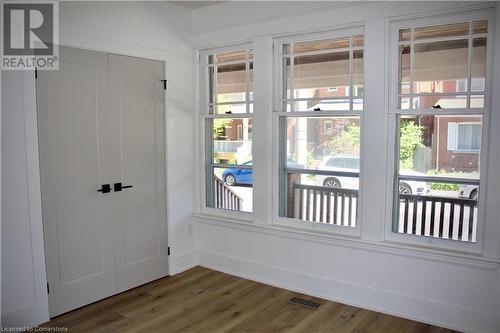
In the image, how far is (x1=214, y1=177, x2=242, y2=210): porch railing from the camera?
14.6 feet

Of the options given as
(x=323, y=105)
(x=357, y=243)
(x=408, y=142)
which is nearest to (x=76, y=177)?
(x=323, y=105)

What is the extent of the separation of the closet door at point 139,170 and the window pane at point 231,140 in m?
0.62

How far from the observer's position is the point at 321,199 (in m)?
3.84

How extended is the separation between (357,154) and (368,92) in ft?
1.79

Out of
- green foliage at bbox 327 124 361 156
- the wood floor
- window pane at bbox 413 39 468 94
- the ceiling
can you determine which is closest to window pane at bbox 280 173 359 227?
green foliage at bbox 327 124 361 156

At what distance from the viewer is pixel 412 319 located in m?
3.30

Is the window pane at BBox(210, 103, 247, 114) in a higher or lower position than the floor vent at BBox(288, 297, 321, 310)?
higher

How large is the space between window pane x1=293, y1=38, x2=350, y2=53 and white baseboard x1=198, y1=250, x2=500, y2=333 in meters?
2.11

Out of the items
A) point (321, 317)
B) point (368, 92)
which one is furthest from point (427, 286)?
point (368, 92)

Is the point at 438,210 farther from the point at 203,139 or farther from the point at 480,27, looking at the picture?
the point at 203,139

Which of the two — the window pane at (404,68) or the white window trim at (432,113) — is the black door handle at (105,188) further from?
the window pane at (404,68)

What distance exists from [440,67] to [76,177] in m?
3.10

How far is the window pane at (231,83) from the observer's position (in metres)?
4.29

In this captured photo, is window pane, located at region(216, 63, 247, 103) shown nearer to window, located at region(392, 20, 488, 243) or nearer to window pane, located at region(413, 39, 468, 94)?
window, located at region(392, 20, 488, 243)
